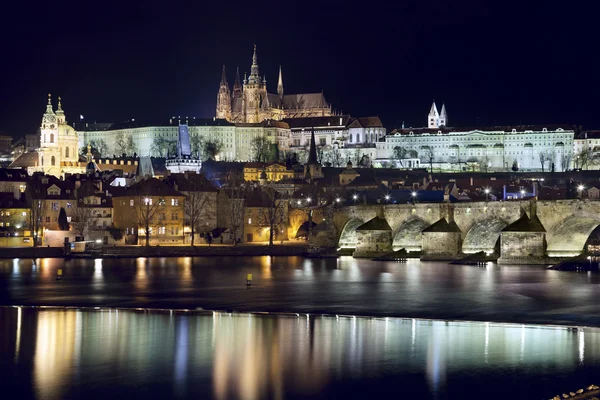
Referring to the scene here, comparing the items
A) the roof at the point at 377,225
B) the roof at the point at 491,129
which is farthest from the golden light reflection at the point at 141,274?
the roof at the point at 491,129

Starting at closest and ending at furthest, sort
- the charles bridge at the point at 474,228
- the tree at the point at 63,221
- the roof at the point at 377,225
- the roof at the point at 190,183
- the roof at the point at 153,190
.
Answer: the charles bridge at the point at 474,228 < the roof at the point at 377,225 < the tree at the point at 63,221 < the roof at the point at 153,190 < the roof at the point at 190,183

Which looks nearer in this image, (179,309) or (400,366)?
(400,366)

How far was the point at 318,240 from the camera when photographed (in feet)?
202

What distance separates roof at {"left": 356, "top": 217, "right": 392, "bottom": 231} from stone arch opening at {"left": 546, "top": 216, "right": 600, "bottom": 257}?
11.1 metres

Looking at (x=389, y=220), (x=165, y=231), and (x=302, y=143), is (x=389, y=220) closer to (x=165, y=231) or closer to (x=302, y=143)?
(x=165, y=231)

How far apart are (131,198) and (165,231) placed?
10.2ft

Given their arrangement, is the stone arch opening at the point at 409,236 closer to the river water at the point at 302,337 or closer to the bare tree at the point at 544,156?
the river water at the point at 302,337

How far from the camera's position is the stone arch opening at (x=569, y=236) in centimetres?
4600

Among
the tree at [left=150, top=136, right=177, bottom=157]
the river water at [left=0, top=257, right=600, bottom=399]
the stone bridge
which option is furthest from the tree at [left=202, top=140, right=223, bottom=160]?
the river water at [left=0, top=257, right=600, bottom=399]

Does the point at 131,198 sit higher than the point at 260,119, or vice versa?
the point at 260,119

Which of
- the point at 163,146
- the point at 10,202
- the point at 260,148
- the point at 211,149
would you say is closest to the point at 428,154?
the point at 260,148

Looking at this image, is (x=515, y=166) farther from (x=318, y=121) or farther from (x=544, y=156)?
(x=318, y=121)

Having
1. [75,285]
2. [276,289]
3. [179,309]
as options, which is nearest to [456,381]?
[179,309]

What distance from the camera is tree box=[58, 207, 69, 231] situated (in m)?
65.6
